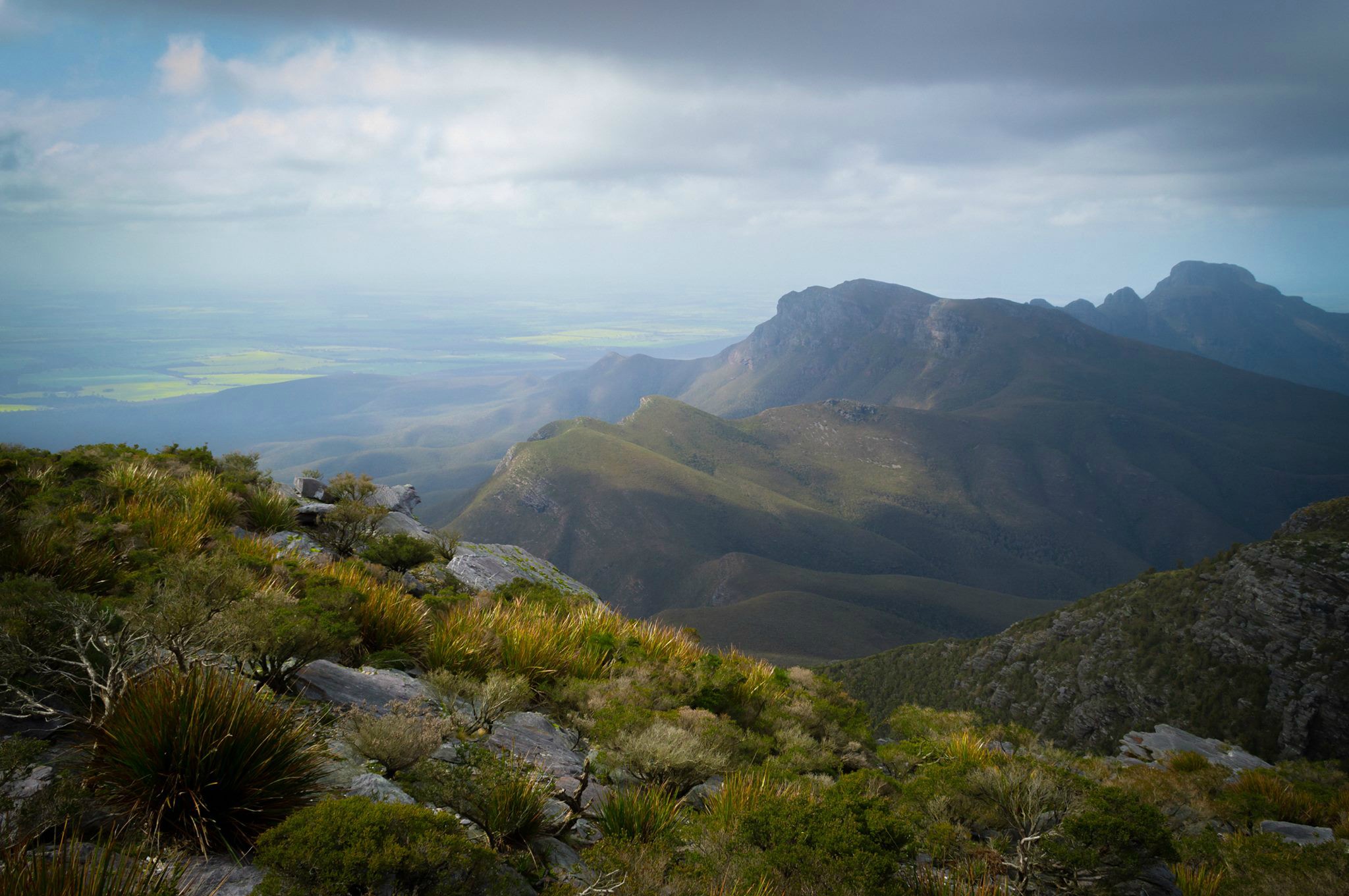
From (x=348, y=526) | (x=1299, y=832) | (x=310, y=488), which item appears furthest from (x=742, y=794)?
(x=310, y=488)

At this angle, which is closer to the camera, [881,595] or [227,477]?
[227,477]

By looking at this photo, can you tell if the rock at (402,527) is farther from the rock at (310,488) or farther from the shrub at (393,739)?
the shrub at (393,739)

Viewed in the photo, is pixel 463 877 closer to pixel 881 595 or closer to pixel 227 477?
pixel 227 477

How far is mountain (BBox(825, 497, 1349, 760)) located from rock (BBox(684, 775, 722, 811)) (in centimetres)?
7818

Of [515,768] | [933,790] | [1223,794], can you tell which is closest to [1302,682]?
[1223,794]

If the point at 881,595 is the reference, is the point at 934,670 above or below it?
above

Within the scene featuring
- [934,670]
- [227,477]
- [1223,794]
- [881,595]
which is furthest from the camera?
[881,595]

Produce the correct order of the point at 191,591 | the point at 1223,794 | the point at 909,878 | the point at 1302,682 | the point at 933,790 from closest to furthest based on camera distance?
the point at 909,878, the point at 191,591, the point at 933,790, the point at 1223,794, the point at 1302,682

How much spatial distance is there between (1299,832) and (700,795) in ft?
42.3

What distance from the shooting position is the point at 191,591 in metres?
6.72

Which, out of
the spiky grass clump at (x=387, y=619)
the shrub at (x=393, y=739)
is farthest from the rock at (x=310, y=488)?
the shrub at (x=393, y=739)

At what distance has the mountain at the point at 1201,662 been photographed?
7081 centimetres

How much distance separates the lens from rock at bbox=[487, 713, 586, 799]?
672 cm

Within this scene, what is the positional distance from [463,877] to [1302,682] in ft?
335
